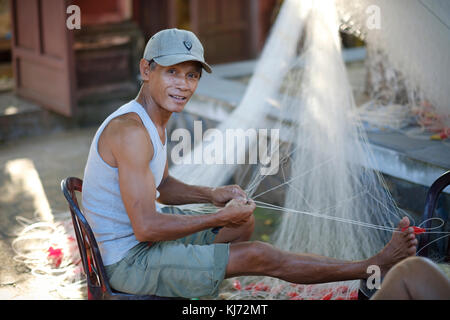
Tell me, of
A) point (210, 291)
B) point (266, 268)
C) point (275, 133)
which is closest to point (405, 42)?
point (275, 133)

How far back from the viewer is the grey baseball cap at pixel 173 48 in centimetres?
247

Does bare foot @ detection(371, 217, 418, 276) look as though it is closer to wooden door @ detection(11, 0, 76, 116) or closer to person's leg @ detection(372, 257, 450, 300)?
person's leg @ detection(372, 257, 450, 300)

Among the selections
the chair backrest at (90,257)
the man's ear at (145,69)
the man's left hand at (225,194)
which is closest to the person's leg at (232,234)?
the man's left hand at (225,194)

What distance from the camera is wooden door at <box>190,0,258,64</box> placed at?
29.1 ft

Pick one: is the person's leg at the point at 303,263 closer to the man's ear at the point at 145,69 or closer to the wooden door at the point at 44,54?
the man's ear at the point at 145,69

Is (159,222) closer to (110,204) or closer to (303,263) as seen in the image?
(110,204)

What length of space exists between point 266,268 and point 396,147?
182 centimetres

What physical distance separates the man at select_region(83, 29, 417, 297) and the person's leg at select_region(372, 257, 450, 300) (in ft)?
1.39

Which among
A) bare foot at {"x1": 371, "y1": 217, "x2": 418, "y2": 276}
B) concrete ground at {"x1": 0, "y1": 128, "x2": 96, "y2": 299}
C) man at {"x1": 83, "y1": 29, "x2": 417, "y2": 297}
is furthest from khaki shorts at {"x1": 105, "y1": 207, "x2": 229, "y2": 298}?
concrete ground at {"x1": 0, "y1": 128, "x2": 96, "y2": 299}

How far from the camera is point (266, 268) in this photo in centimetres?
249

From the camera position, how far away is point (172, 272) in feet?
7.98

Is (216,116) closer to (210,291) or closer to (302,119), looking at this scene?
(302,119)

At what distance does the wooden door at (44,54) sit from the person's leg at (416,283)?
5280mm

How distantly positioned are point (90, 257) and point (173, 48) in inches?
41.3
